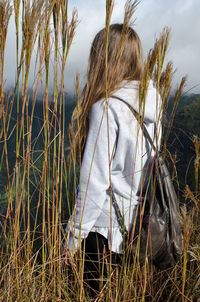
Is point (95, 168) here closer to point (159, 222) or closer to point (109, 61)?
point (159, 222)

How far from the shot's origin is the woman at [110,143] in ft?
3.96

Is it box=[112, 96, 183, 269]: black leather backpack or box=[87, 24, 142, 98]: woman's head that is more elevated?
box=[87, 24, 142, 98]: woman's head

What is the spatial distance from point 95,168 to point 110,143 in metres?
0.12

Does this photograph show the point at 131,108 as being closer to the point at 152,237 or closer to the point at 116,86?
the point at 116,86

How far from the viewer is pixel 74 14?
2.95ft

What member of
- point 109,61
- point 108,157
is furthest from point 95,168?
point 109,61

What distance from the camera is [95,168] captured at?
123cm

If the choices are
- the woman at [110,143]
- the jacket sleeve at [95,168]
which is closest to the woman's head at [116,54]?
the woman at [110,143]

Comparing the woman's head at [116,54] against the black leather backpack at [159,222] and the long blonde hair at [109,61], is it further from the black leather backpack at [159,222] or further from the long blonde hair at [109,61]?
the black leather backpack at [159,222]

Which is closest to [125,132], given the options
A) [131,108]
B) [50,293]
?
[131,108]

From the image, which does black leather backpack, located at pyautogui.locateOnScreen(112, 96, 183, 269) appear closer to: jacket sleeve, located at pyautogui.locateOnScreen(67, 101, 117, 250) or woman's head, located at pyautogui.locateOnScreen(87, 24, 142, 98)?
jacket sleeve, located at pyautogui.locateOnScreen(67, 101, 117, 250)

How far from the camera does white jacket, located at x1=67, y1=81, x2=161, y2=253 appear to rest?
120cm

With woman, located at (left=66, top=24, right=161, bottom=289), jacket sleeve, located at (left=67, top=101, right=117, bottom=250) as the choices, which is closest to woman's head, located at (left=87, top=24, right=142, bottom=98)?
woman, located at (left=66, top=24, right=161, bottom=289)

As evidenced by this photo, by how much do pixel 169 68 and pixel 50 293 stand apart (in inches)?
36.9
